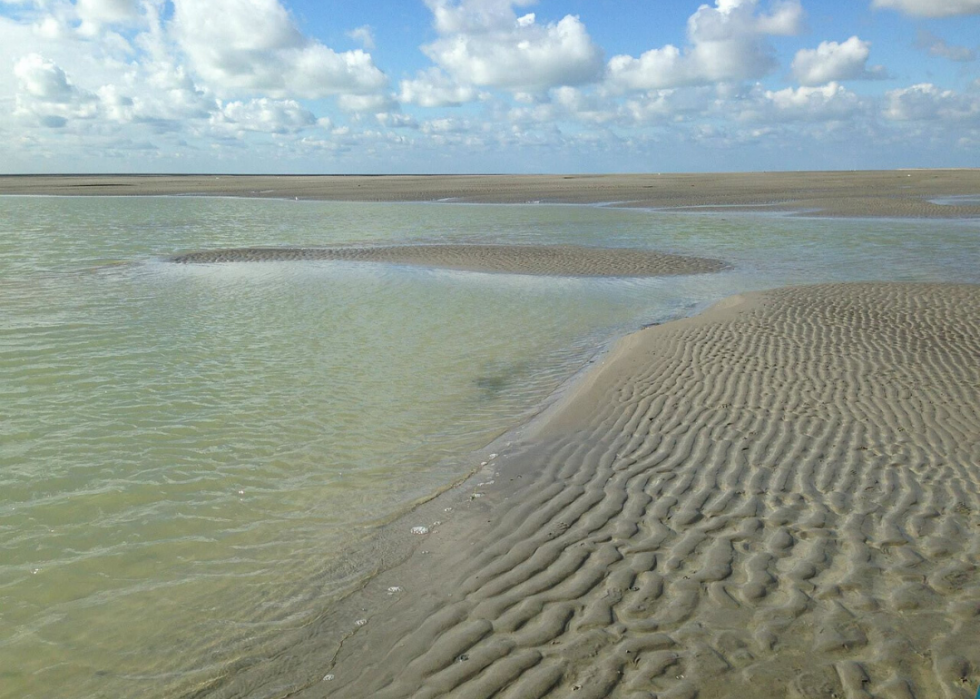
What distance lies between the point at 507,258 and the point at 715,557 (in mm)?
16372

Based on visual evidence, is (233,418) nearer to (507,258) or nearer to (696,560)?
(696,560)

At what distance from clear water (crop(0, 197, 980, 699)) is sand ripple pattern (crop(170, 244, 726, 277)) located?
45.9 inches

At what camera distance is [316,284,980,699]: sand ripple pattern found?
11.6ft

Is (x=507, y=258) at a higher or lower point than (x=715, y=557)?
lower

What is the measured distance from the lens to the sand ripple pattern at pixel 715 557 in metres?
3.53

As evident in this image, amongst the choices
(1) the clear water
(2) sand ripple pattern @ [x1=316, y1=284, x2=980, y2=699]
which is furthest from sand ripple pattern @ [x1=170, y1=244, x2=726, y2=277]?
(2) sand ripple pattern @ [x1=316, y1=284, x2=980, y2=699]

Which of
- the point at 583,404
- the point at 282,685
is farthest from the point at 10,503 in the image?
the point at 583,404

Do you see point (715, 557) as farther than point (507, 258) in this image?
No

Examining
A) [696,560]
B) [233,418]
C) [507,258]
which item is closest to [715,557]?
[696,560]

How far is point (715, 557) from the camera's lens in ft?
15.0

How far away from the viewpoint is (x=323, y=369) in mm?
9555

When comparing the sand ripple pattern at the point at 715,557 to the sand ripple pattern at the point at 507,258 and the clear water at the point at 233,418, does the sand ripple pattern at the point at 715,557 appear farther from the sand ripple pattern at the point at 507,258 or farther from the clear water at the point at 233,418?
the sand ripple pattern at the point at 507,258

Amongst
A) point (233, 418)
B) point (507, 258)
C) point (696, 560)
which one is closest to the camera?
point (696, 560)

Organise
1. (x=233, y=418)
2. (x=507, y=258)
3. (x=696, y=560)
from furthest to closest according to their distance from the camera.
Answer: (x=507, y=258) → (x=233, y=418) → (x=696, y=560)
